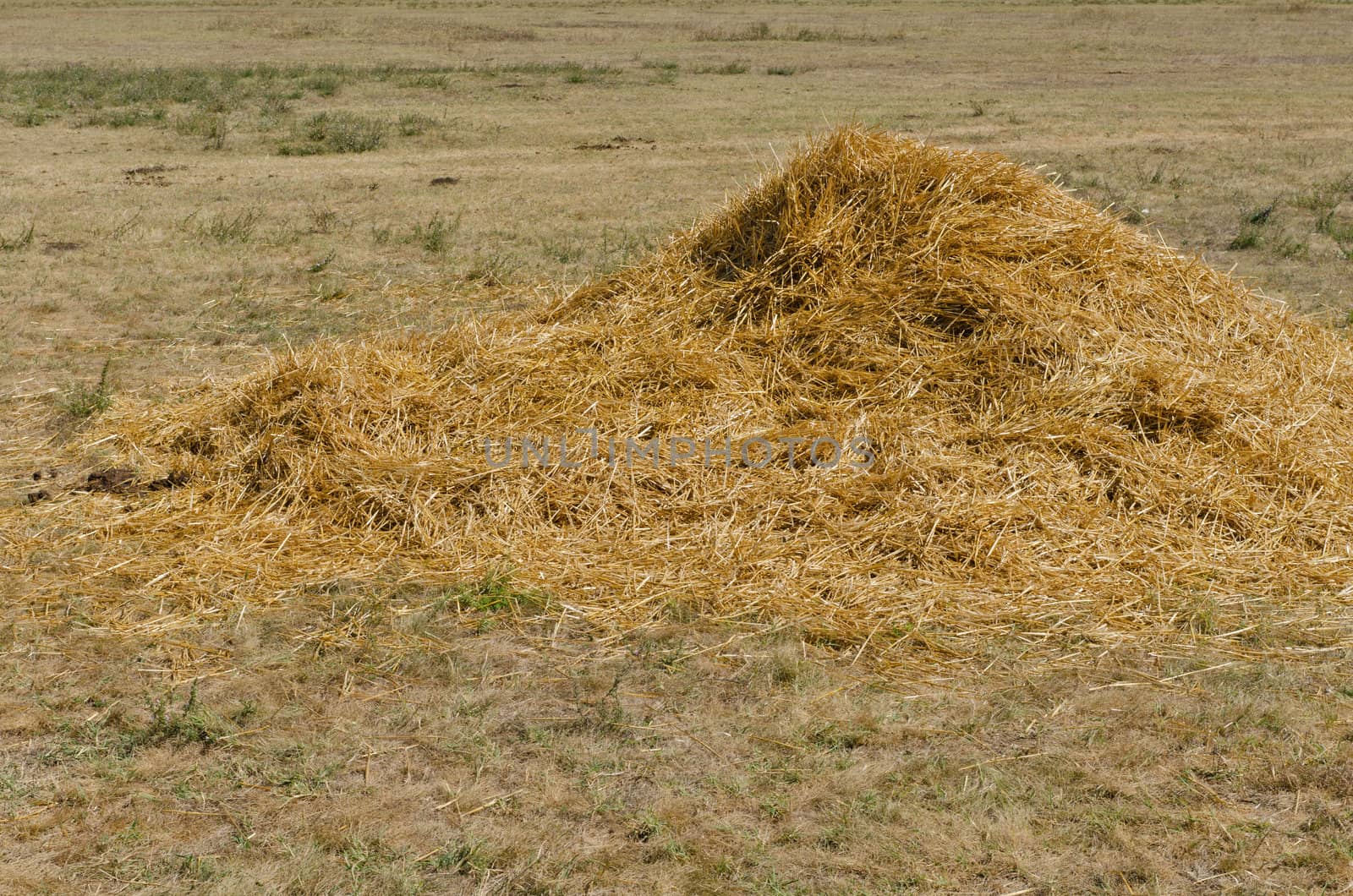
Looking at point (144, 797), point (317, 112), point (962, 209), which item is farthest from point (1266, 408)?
point (317, 112)

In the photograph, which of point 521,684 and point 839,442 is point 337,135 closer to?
point 839,442

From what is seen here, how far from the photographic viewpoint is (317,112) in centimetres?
1567

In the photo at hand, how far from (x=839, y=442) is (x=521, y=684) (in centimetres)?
180

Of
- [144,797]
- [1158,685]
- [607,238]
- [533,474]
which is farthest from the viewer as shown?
[607,238]

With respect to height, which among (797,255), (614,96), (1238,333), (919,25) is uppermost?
(919,25)

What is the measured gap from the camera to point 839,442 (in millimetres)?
4867

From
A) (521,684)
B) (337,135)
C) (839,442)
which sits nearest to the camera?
(521,684)

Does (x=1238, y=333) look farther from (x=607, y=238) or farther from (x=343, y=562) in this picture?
(x=607, y=238)

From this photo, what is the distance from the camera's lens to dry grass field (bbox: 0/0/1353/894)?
298 centimetres

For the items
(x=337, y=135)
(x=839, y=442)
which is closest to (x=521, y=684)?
(x=839, y=442)

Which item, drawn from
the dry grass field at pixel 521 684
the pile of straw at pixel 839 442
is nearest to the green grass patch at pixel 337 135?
the dry grass field at pixel 521 684

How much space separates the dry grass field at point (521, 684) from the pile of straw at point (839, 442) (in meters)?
0.27

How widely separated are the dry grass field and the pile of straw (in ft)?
0.88

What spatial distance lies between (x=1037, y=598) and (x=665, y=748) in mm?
1552
